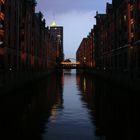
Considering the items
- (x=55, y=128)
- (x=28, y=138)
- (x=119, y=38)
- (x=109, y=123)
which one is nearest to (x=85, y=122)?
(x=109, y=123)

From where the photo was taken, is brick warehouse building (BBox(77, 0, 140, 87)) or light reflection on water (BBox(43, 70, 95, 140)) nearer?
light reflection on water (BBox(43, 70, 95, 140))

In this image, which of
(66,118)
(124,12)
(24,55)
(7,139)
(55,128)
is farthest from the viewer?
(24,55)

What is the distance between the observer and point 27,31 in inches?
3964

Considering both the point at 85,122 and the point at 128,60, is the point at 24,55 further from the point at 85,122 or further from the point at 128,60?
the point at 85,122

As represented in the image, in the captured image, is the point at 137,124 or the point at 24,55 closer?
the point at 137,124

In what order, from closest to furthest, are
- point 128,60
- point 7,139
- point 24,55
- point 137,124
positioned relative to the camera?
1. point 7,139
2. point 137,124
3. point 128,60
4. point 24,55

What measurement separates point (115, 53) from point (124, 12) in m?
16.1

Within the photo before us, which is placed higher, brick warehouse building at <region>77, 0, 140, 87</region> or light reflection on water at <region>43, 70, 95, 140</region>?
brick warehouse building at <region>77, 0, 140, 87</region>

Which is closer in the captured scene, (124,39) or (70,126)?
(70,126)

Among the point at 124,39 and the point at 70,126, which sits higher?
the point at 124,39

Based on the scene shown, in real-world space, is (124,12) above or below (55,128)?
above

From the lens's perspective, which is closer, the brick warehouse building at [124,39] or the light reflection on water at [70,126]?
the light reflection on water at [70,126]

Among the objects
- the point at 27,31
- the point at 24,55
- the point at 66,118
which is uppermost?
the point at 27,31

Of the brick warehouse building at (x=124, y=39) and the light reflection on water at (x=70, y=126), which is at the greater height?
the brick warehouse building at (x=124, y=39)
